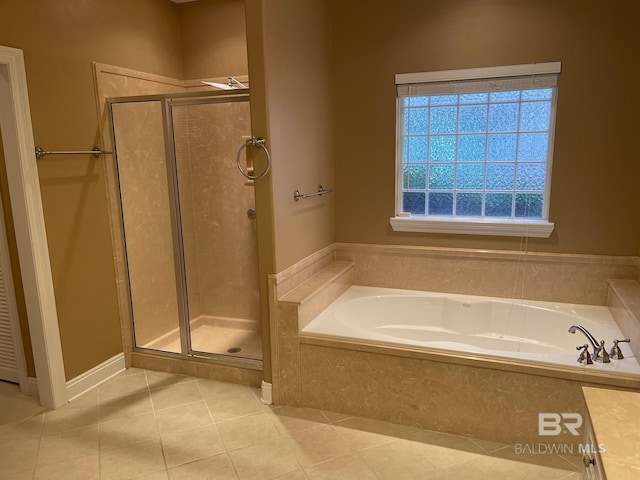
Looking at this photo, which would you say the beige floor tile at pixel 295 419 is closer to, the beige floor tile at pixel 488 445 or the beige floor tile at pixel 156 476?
the beige floor tile at pixel 156 476

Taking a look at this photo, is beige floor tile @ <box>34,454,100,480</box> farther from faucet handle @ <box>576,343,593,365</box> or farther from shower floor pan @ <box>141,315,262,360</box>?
faucet handle @ <box>576,343,593,365</box>

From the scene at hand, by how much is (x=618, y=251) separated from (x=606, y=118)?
875 millimetres

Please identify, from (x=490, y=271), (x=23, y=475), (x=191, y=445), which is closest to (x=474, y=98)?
(x=490, y=271)

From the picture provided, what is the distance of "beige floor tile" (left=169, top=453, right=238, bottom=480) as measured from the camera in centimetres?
221

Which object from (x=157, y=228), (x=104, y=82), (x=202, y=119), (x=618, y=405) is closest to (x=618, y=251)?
(x=618, y=405)

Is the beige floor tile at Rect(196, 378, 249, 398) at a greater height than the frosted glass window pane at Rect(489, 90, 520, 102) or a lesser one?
lesser

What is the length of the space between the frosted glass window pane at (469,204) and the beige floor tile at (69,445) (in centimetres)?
279

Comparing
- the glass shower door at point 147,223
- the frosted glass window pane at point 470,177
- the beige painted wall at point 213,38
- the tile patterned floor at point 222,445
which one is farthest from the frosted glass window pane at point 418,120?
the tile patterned floor at point 222,445

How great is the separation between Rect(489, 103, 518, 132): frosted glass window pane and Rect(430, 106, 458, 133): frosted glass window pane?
254 millimetres

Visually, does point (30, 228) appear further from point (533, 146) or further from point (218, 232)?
point (533, 146)

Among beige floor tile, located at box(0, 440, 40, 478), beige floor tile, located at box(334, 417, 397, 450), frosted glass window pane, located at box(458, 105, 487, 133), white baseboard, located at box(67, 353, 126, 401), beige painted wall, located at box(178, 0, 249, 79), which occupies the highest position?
beige painted wall, located at box(178, 0, 249, 79)

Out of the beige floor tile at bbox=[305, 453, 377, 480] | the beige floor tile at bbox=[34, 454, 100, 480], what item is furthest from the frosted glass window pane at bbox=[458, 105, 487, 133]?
the beige floor tile at bbox=[34, 454, 100, 480]

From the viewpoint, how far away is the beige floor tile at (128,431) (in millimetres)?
2504

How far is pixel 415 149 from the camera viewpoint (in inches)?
138
